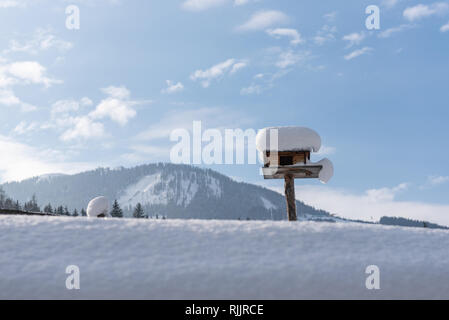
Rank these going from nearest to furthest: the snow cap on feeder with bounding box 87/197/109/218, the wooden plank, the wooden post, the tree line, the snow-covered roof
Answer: the snow-covered roof, the wooden plank, the wooden post, the snow cap on feeder with bounding box 87/197/109/218, the tree line

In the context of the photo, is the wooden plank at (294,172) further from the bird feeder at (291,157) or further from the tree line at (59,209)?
the tree line at (59,209)

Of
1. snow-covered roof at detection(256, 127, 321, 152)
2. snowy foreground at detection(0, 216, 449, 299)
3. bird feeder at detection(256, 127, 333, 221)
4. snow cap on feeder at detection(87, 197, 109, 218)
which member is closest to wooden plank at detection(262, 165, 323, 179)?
bird feeder at detection(256, 127, 333, 221)

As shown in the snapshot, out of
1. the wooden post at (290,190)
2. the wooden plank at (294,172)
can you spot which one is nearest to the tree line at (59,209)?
the wooden plank at (294,172)

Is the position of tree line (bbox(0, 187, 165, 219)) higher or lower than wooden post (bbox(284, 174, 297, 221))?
higher

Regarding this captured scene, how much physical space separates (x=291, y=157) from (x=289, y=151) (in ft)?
0.78

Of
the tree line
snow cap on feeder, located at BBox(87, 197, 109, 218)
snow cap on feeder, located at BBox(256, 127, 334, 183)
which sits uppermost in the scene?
the tree line

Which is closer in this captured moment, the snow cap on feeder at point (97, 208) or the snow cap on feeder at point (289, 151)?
the snow cap on feeder at point (289, 151)

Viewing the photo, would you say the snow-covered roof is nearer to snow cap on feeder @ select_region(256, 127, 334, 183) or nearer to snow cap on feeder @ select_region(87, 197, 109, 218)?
snow cap on feeder @ select_region(256, 127, 334, 183)

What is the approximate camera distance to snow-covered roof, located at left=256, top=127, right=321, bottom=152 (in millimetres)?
10773

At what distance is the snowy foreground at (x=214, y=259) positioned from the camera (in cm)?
552

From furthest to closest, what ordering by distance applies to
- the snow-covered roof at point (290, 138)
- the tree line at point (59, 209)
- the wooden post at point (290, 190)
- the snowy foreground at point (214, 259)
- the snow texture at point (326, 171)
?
→ 1. the tree line at point (59, 209)
2. the snow texture at point (326, 171)
3. the wooden post at point (290, 190)
4. the snow-covered roof at point (290, 138)
5. the snowy foreground at point (214, 259)
